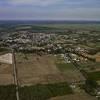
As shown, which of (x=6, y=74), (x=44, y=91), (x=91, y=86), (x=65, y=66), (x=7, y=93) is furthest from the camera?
(x=65, y=66)

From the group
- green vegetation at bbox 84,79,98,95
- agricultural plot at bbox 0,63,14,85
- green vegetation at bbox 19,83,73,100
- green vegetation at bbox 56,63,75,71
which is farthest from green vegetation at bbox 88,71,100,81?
agricultural plot at bbox 0,63,14,85

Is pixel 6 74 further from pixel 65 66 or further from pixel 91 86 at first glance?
pixel 91 86

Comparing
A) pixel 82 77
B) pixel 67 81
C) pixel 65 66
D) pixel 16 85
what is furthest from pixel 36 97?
pixel 65 66

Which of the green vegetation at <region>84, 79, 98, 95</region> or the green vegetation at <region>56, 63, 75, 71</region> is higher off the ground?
the green vegetation at <region>84, 79, 98, 95</region>

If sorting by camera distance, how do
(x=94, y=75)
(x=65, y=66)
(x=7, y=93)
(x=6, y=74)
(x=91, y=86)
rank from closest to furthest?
1. (x=7, y=93)
2. (x=91, y=86)
3. (x=94, y=75)
4. (x=6, y=74)
5. (x=65, y=66)

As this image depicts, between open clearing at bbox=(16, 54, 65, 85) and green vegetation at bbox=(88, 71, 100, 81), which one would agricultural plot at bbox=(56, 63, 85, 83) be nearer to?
open clearing at bbox=(16, 54, 65, 85)

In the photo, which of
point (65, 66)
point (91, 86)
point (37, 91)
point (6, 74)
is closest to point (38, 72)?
point (6, 74)

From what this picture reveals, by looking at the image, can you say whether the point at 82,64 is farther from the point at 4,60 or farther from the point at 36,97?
the point at 36,97
